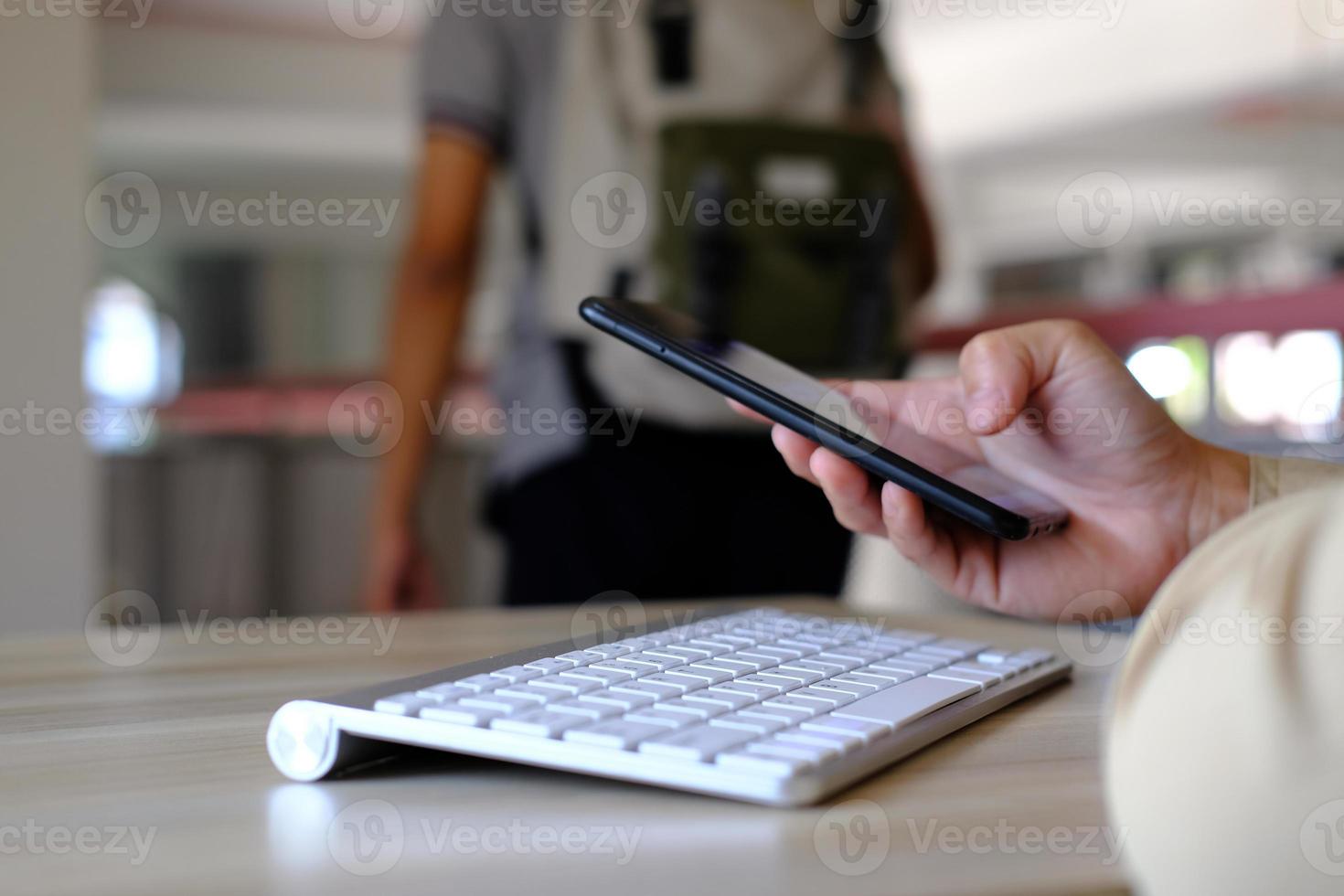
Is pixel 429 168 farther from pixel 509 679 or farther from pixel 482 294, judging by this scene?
pixel 482 294

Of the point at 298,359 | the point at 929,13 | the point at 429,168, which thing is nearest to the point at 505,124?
the point at 429,168

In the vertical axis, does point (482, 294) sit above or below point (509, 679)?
above

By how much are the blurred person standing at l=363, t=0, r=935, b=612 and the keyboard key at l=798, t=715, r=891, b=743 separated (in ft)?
2.39

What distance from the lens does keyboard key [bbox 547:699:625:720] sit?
0.38m

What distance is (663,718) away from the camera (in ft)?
1.24

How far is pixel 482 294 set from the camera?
9258 millimetres

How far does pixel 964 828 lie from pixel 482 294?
912 cm
